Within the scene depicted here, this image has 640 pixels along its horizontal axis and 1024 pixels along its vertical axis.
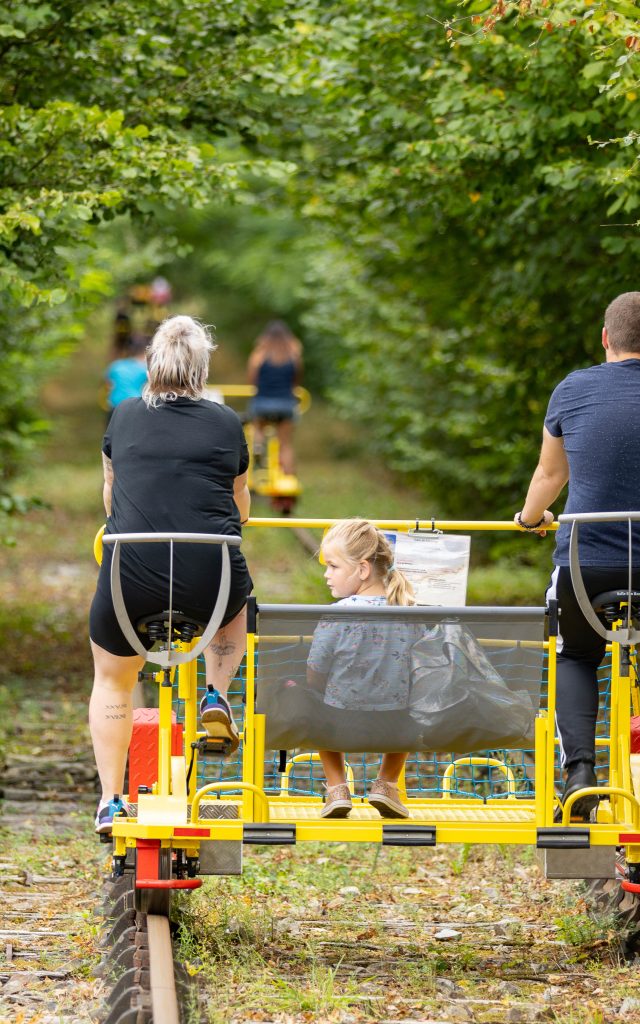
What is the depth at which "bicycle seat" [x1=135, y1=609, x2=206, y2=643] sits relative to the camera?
17.8 feet

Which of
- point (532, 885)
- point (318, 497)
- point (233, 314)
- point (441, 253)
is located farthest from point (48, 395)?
point (532, 885)

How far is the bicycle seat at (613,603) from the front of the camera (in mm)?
5234

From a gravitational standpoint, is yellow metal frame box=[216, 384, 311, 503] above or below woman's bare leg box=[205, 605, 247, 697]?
above

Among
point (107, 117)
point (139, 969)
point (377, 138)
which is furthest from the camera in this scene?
point (377, 138)

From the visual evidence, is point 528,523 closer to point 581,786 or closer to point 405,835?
point 581,786

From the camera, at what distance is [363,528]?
5.67 metres

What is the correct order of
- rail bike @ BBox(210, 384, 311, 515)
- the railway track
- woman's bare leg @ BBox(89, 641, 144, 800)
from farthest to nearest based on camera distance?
1. rail bike @ BBox(210, 384, 311, 515)
2. woman's bare leg @ BBox(89, 641, 144, 800)
3. the railway track

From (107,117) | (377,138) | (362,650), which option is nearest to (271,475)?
(377,138)

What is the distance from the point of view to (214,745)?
569 centimetres

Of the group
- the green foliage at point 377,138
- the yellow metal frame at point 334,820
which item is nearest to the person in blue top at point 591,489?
the yellow metal frame at point 334,820

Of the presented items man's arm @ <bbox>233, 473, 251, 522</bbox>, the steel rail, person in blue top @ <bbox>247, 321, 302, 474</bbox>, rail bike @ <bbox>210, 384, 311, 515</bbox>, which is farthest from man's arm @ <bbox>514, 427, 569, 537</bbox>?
person in blue top @ <bbox>247, 321, 302, 474</bbox>

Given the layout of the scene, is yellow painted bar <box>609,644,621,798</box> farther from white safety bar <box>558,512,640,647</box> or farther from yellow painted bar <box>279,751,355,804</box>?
yellow painted bar <box>279,751,355,804</box>

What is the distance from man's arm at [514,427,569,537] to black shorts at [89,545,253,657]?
108 cm

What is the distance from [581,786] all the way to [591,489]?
1023 mm
